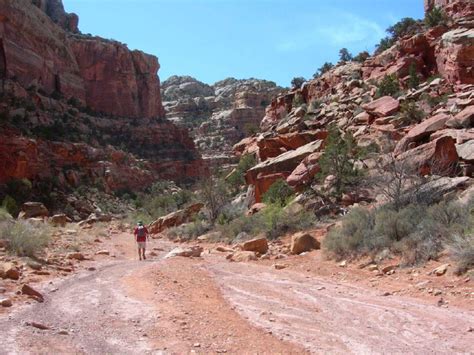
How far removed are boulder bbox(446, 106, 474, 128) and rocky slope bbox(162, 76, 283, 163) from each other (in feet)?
197

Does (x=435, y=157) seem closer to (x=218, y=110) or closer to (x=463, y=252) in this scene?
(x=463, y=252)

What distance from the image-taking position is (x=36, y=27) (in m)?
56.9

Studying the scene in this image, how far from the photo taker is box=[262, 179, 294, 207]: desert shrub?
21.4 m

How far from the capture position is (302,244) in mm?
13938

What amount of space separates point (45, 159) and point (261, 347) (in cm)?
4227

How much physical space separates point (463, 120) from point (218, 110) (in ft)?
275

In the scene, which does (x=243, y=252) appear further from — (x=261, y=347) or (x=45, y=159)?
(x=45, y=159)

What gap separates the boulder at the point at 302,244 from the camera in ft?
45.7

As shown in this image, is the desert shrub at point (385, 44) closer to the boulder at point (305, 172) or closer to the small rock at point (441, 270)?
the boulder at point (305, 172)

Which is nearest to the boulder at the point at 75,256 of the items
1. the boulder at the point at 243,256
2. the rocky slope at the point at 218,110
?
the boulder at the point at 243,256

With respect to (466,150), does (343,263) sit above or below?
below

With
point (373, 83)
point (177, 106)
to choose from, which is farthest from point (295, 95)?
point (177, 106)

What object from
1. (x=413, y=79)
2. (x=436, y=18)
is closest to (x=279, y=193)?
(x=413, y=79)

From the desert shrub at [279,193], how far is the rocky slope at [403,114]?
0.49 meters
